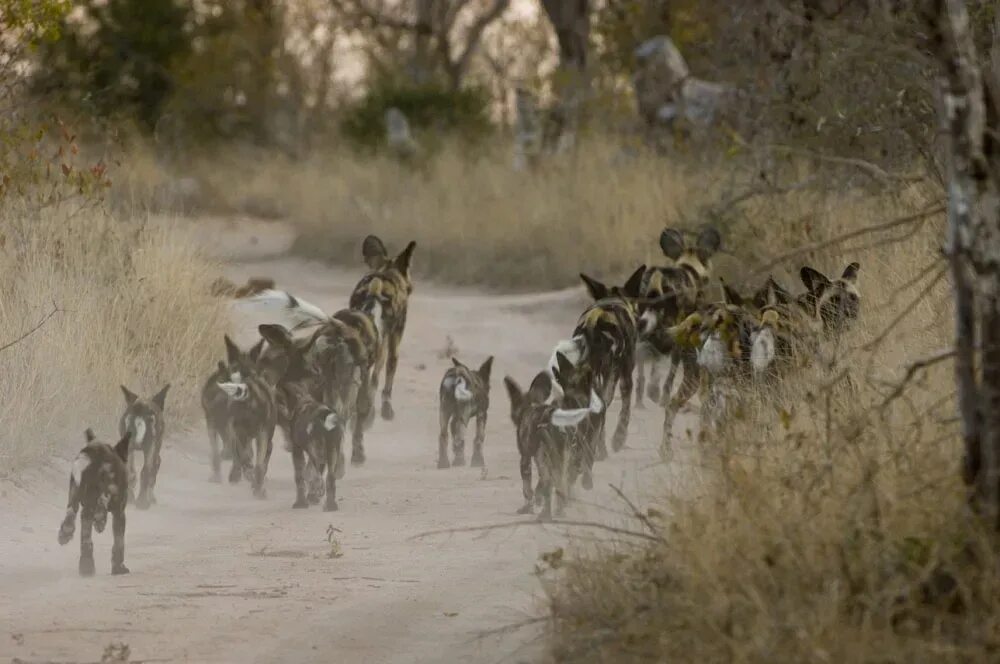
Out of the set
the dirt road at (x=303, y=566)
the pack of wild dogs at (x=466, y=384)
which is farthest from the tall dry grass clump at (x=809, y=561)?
the pack of wild dogs at (x=466, y=384)

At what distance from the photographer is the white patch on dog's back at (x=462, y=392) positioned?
26.5 ft

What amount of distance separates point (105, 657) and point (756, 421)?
2253 millimetres

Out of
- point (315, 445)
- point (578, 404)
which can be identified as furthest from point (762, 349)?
point (315, 445)

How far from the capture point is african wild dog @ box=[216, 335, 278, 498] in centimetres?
736

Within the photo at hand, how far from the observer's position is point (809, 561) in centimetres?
407

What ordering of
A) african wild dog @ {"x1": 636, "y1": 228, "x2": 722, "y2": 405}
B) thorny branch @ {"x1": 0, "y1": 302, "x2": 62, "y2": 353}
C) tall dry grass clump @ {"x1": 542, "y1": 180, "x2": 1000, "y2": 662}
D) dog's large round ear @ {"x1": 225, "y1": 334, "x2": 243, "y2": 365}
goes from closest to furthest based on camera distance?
1. tall dry grass clump @ {"x1": 542, "y1": 180, "x2": 1000, "y2": 662}
2. thorny branch @ {"x1": 0, "y1": 302, "x2": 62, "y2": 353}
3. dog's large round ear @ {"x1": 225, "y1": 334, "x2": 243, "y2": 365}
4. african wild dog @ {"x1": 636, "y1": 228, "x2": 722, "y2": 405}

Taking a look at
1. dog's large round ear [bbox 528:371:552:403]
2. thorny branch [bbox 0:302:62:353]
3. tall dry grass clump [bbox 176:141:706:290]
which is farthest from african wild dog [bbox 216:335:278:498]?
tall dry grass clump [bbox 176:141:706:290]

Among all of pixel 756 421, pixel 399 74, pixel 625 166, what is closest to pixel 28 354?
pixel 756 421

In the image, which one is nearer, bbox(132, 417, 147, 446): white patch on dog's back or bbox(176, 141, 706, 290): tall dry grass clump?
bbox(132, 417, 147, 446): white patch on dog's back

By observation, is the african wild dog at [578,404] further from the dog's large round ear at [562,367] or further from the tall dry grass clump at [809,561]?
the tall dry grass clump at [809,561]

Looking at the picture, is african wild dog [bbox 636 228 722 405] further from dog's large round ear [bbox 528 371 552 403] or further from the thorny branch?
the thorny branch

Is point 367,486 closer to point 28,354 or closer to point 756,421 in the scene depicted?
point 28,354

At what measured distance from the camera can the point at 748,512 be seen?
445 centimetres

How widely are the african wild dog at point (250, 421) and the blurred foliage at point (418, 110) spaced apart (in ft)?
52.1
